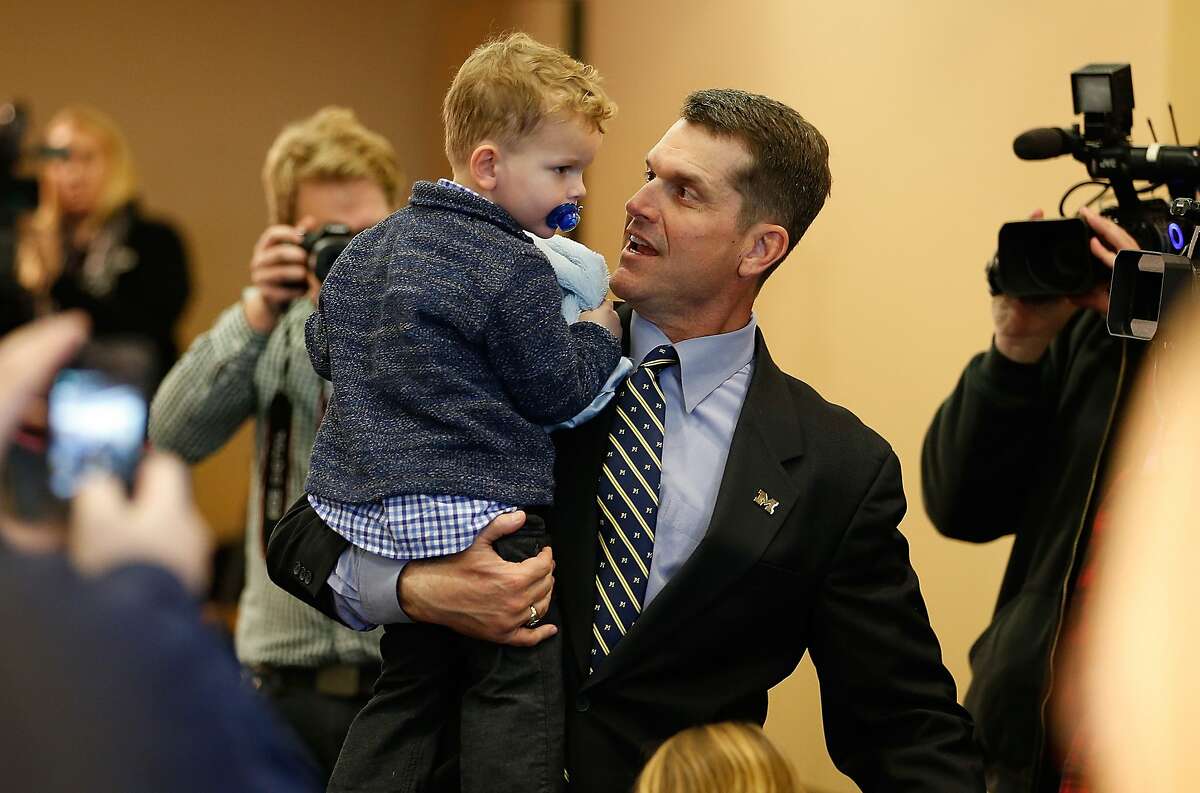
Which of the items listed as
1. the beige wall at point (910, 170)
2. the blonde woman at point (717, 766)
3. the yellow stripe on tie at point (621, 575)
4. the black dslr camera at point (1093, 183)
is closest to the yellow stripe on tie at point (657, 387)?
the yellow stripe on tie at point (621, 575)

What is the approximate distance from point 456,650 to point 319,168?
134 centimetres

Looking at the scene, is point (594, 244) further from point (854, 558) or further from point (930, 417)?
point (854, 558)

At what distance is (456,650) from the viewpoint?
2043 mm

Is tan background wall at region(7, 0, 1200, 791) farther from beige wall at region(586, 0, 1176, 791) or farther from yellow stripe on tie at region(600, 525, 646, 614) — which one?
yellow stripe on tie at region(600, 525, 646, 614)

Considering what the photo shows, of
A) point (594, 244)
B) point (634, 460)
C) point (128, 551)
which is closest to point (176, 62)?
point (594, 244)

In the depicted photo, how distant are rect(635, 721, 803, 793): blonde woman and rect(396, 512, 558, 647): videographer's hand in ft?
0.97

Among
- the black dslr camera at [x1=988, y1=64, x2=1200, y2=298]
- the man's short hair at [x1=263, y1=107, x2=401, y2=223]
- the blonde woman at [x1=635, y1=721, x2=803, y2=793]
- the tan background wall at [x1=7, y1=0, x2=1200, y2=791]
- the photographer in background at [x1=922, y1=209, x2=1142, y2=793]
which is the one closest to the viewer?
the blonde woman at [x1=635, y1=721, x2=803, y2=793]

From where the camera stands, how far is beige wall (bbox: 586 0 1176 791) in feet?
10.9

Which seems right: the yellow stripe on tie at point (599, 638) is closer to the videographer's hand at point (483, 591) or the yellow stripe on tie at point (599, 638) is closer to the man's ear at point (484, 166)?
the videographer's hand at point (483, 591)

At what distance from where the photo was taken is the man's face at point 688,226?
89.3 inches

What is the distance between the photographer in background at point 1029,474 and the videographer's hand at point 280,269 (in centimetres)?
129

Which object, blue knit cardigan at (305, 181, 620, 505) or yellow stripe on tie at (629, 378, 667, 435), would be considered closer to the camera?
blue knit cardigan at (305, 181, 620, 505)

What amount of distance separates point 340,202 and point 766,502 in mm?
1363

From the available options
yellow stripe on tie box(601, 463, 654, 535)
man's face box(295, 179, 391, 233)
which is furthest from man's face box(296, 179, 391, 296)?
yellow stripe on tie box(601, 463, 654, 535)
